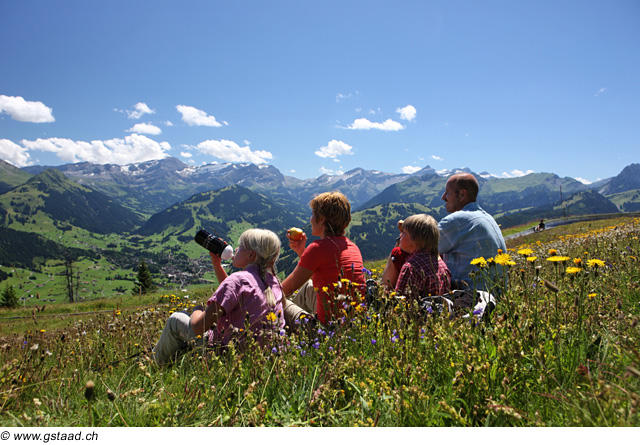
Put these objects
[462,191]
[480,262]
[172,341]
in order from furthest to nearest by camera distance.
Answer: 1. [462,191]
2. [172,341]
3. [480,262]

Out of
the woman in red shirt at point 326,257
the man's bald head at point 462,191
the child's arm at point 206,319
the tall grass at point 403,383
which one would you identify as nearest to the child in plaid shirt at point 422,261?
the woman in red shirt at point 326,257

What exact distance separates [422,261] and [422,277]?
0.77ft

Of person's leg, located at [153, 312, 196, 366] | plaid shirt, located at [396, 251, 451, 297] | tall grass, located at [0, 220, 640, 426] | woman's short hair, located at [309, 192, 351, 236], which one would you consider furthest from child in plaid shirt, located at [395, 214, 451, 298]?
person's leg, located at [153, 312, 196, 366]

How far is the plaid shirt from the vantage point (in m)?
4.07

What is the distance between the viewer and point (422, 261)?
14.0 ft

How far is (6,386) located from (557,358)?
3793 millimetres

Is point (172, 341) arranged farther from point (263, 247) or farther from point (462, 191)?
point (462, 191)

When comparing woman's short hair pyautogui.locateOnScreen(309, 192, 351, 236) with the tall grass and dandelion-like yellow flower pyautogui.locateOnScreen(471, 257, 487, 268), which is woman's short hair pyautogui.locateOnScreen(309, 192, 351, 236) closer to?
the tall grass

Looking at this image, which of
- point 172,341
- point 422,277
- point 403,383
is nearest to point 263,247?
point 172,341

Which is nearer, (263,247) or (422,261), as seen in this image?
(263,247)

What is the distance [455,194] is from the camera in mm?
5766

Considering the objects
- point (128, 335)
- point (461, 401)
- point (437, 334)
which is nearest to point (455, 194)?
point (437, 334)
